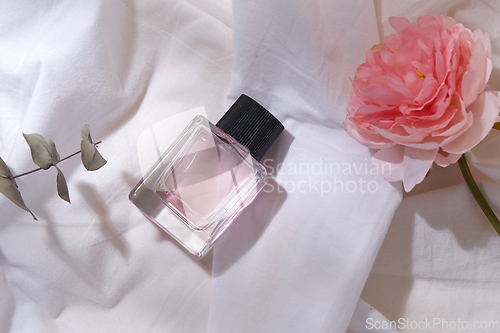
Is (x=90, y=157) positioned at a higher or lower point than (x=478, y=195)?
higher

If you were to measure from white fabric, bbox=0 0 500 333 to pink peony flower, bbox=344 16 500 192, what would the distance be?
0.09 m

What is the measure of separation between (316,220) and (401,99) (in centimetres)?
18

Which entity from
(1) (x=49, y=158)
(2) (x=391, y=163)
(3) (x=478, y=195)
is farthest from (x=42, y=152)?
(3) (x=478, y=195)

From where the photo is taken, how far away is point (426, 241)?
486 millimetres

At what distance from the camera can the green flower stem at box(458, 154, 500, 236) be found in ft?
1.49

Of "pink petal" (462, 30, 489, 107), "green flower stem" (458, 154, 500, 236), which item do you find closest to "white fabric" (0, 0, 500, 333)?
"green flower stem" (458, 154, 500, 236)

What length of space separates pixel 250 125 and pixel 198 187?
4.3 inches

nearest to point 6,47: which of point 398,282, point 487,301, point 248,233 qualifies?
point 248,233

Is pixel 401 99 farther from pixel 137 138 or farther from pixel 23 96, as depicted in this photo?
pixel 23 96

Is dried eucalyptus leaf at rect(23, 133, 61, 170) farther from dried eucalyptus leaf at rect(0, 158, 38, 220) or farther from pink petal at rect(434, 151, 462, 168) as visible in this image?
pink petal at rect(434, 151, 462, 168)

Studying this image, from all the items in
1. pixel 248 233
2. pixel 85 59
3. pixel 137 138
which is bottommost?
pixel 248 233

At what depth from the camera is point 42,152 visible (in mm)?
404

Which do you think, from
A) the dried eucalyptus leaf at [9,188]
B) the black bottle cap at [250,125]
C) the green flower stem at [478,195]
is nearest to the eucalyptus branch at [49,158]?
the dried eucalyptus leaf at [9,188]

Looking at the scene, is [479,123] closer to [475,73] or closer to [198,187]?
[475,73]
